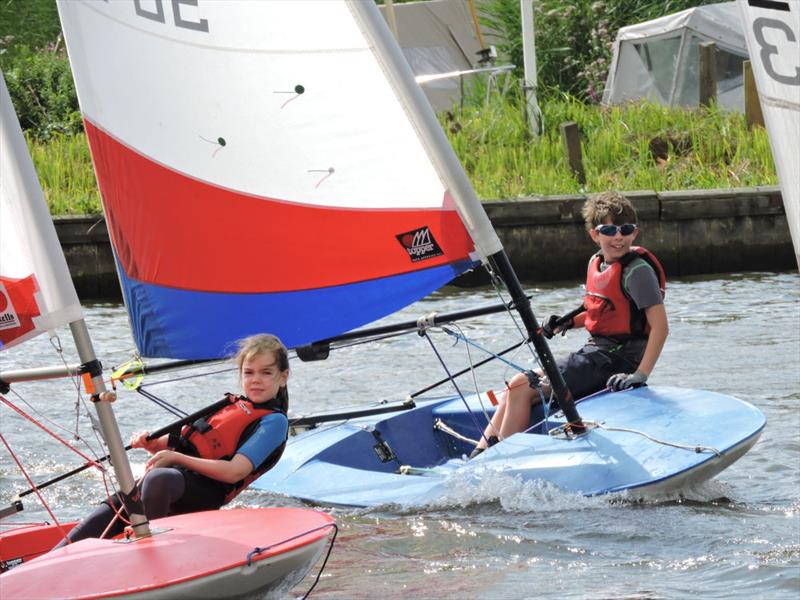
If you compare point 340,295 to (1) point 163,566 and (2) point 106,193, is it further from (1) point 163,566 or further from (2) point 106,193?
(1) point 163,566

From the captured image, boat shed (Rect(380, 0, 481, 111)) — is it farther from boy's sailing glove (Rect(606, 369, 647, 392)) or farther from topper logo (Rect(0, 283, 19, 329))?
topper logo (Rect(0, 283, 19, 329))

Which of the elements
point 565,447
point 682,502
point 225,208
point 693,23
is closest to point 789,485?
point 682,502

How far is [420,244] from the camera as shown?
5.18 meters

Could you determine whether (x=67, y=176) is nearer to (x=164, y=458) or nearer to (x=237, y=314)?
(x=237, y=314)

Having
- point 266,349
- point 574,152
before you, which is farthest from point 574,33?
point 266,349

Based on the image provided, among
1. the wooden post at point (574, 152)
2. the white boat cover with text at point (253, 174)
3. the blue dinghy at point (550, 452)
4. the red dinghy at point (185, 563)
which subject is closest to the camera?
the red dinghy at point (185, 563)

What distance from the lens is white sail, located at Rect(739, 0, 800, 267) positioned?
2.34m

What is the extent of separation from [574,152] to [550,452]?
274 inches

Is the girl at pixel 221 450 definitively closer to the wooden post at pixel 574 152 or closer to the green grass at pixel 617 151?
the green grass at pixel 617 151

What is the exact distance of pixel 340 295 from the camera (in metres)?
5.36

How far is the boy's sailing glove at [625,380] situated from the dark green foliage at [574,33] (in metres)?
9.99

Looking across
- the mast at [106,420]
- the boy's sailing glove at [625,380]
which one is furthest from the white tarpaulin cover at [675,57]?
the mast at [106,420]

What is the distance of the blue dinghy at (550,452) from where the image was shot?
4.92 meters

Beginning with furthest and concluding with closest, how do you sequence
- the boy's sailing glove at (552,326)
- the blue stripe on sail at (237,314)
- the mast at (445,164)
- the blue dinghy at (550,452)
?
1. the boy's sailing glove at (552,326)
2. the blue stripe on sail at (237,314)
3. the mast at (445,164)
4. the blue dinghy at (550,452)
